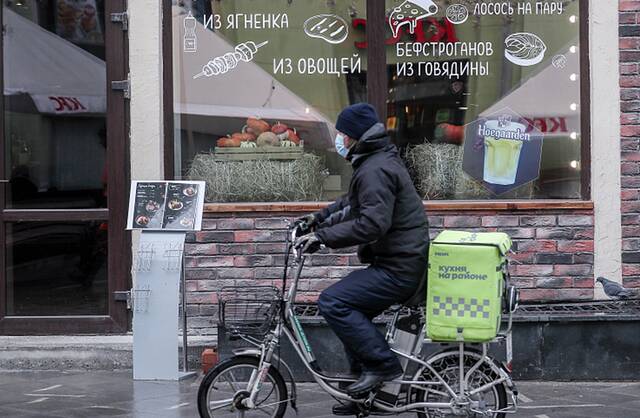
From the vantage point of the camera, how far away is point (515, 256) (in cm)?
834

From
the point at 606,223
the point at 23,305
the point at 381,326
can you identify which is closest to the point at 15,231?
the point at 23,305

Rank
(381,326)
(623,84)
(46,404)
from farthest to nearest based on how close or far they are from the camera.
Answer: (623,84) → (381,326) → (46,404)

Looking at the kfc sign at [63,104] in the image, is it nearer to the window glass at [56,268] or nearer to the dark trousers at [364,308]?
the window glass at [56,268]

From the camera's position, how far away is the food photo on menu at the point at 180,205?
7770 millimetres

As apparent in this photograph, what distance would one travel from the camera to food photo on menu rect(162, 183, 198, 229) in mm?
7770

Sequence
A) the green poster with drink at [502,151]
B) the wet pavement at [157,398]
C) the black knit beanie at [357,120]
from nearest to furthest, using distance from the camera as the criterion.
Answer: the black knit beanie at [357,120]
the wet pavement at [157,398]
the green poster with drink at [502,151]

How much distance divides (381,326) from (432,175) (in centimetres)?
144

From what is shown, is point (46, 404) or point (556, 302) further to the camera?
point (556, 302)

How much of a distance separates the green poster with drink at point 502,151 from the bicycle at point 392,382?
2.77 metres

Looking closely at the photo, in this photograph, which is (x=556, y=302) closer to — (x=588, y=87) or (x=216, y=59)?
(x=588, y=87)

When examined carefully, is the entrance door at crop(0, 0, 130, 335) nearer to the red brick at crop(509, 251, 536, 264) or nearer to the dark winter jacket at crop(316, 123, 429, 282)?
the red brick at crop(509, 251, 536, 264)

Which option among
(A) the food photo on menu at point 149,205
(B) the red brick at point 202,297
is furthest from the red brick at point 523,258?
(A) the food photo on menu at point 149,205

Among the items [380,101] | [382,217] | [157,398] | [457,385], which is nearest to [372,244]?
[382,217]

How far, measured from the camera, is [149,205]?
25.6 feet
